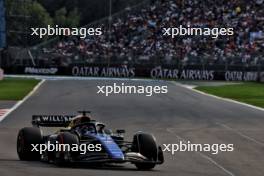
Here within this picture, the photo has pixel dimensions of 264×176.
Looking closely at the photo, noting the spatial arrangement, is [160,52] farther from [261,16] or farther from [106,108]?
[106,108]

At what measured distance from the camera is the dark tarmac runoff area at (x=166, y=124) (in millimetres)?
15117

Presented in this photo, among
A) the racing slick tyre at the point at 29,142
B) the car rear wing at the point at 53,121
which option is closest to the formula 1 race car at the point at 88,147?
the racing slick tyre at the point at 29,142

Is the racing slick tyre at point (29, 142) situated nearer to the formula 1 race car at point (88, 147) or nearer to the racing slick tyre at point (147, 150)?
the formula 1 race car at point (88, 147)

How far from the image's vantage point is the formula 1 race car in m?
14.8

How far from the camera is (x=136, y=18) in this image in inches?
2707

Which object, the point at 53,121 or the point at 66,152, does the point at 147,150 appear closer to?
the point at 66,152

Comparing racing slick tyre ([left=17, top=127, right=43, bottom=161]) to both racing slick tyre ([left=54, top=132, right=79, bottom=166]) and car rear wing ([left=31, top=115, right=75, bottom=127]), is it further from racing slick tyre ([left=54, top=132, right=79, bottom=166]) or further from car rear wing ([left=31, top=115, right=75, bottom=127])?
racing slick tyre ([left=54, top=132, right=79, bottom=166])

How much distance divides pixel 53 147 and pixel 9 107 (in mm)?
16755

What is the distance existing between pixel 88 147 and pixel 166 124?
1119 centimetres

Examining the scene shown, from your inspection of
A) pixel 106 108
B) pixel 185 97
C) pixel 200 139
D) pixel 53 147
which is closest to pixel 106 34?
pixel 185 97

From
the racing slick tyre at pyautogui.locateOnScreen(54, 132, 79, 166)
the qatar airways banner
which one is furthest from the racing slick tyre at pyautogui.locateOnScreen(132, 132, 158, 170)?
the qatar airways banner

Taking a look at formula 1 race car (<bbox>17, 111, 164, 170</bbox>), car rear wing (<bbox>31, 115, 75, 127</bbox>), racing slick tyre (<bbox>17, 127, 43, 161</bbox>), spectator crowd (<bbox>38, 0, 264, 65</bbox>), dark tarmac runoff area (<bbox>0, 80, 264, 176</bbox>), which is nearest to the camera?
formula 1 race car (<bbox>17, 111, 164, 170</bbox>)

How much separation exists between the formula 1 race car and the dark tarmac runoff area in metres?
0.22

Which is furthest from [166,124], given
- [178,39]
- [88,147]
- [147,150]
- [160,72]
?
[178,39]
